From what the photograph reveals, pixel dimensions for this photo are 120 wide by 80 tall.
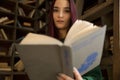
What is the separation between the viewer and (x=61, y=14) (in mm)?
1287

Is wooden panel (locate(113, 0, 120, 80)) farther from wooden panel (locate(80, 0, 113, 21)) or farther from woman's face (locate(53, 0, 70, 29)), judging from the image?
woman's face (locate(53, 0, 70, 29))

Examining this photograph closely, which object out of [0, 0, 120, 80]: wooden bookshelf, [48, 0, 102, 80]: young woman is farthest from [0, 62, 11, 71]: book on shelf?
[48, 0, 102, 80]: young woman

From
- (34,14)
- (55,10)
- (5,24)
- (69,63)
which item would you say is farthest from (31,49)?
(34,14)

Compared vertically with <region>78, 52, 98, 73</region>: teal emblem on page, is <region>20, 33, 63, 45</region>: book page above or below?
above

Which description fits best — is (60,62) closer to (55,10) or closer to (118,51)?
(55,10)

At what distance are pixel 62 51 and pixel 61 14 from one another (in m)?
0.48

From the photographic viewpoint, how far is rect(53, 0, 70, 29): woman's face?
128cm

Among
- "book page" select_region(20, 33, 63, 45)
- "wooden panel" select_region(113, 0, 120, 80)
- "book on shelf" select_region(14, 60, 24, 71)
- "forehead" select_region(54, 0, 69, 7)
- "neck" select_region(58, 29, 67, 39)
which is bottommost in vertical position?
"book on shelf" select_region(14, 60, 24, 71)

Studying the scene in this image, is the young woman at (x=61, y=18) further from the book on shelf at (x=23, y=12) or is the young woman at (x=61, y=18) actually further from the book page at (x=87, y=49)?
the book on shelf at (x=23, y=12)

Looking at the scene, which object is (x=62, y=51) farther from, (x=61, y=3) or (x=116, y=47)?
(x=116, y=47)

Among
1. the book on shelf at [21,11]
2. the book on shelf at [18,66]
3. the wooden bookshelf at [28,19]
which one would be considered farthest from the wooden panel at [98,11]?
the book on shelf at [21,11]

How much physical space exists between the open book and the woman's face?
0.97 feet

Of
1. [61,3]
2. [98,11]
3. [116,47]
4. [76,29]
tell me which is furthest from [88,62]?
[98,11]

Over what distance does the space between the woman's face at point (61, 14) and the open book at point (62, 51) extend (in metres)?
0.29
